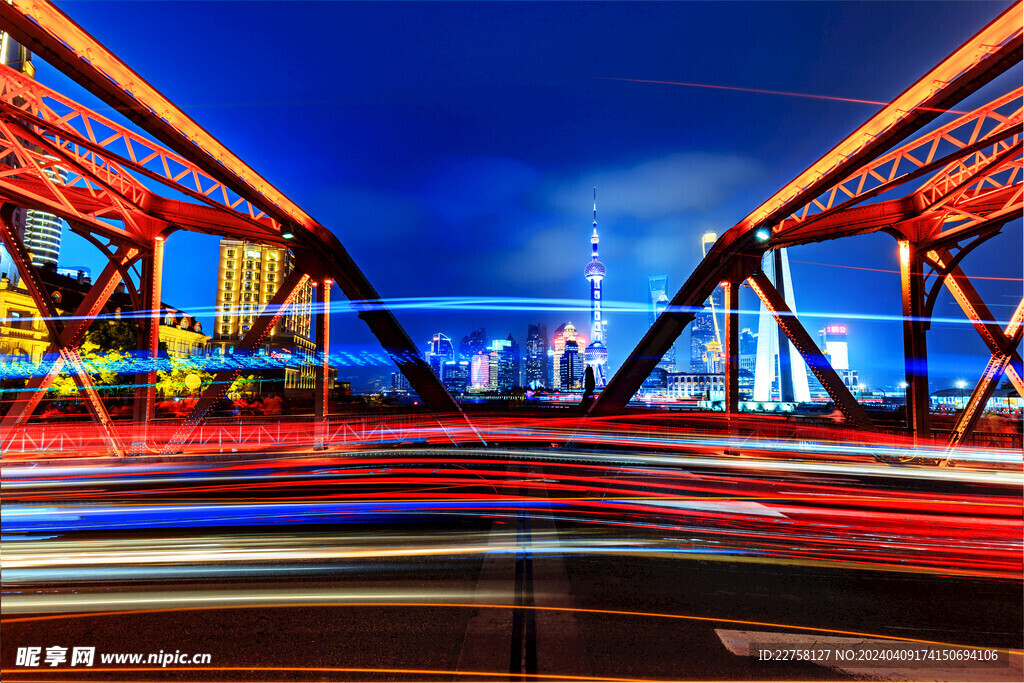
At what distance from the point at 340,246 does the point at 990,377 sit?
23.9 metres

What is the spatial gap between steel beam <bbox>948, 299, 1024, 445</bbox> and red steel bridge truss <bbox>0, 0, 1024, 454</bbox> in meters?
0.05

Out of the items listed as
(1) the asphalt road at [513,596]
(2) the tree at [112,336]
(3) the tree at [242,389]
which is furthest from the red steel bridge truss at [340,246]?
(3) the tree at [242,389]

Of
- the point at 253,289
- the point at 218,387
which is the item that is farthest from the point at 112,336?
the point at 253,289

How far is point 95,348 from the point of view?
44312 mm

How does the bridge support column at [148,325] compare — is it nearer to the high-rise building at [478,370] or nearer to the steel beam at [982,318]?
the steel beam at [982,318]

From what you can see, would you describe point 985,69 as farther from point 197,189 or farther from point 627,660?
point 197,189

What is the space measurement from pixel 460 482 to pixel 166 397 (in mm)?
50779

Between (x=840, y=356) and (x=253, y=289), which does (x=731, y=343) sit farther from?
(x=840, y=356)

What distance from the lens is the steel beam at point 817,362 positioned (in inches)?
690

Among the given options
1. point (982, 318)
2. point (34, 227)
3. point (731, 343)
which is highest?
point (34, 227)

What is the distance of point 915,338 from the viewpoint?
16.9m

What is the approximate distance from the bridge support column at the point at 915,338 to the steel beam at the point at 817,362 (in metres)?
1.58

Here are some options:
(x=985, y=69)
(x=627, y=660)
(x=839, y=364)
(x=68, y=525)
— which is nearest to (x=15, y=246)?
(x=68, y=525)

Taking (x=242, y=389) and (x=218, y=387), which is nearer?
(x=218, y=387)
